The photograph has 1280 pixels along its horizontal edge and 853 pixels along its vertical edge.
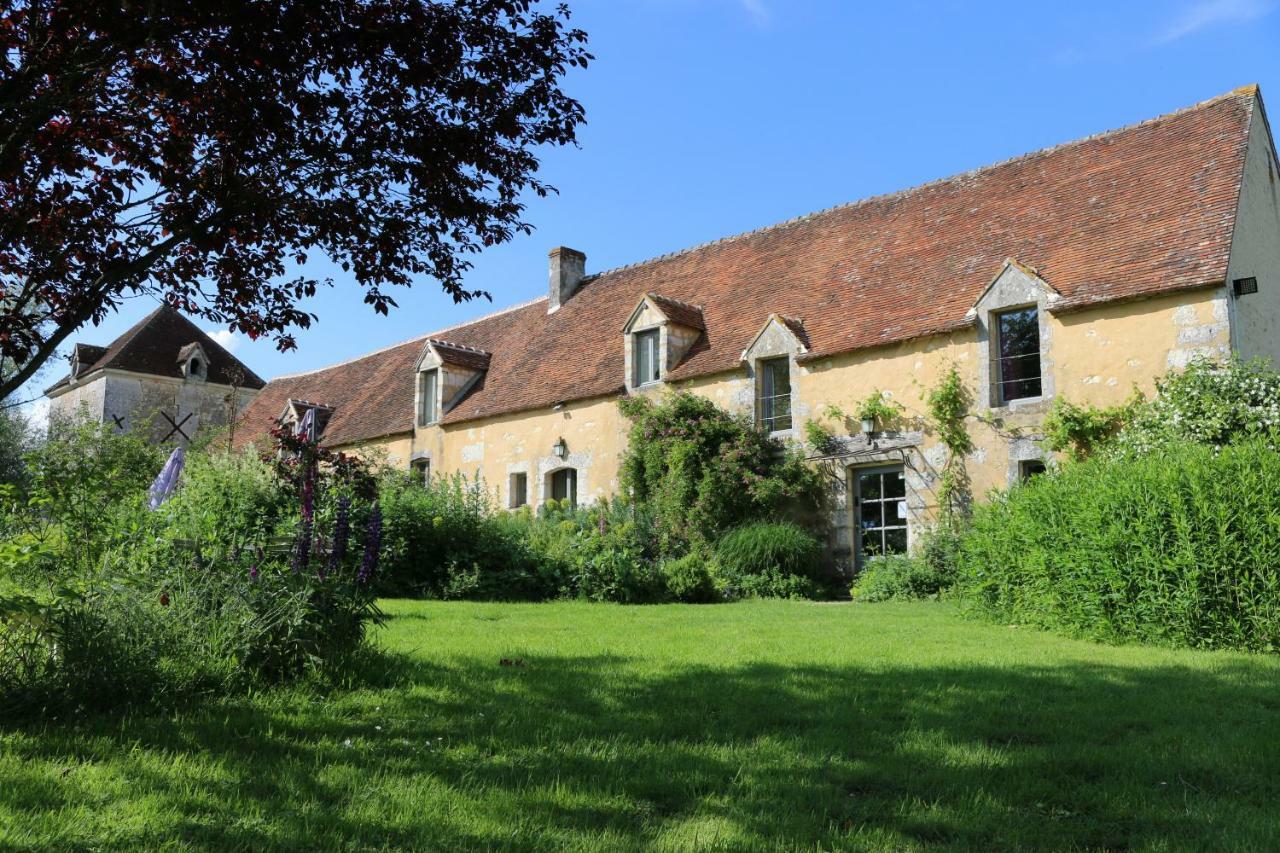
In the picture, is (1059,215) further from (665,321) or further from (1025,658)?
(1025,658)

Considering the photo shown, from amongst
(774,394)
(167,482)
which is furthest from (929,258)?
(167,482)

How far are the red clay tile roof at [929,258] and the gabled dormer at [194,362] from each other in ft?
47.4

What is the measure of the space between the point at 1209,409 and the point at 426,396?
15008 millimetres

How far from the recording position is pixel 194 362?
32062 millimetres

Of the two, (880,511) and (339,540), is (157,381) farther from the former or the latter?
(339,540)

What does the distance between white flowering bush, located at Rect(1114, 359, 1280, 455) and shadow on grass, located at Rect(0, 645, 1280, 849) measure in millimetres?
5619

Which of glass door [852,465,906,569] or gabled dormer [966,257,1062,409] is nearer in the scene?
gabled dormer [966,257,1062,409]

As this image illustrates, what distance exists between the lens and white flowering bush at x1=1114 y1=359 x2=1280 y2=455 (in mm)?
9922

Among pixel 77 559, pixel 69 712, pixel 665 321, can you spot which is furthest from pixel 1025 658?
pixel 665 321

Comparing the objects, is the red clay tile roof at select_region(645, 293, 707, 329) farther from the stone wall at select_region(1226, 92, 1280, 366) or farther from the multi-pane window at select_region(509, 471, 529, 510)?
the stone wall at select_region(1226, 92, 1280, 366)

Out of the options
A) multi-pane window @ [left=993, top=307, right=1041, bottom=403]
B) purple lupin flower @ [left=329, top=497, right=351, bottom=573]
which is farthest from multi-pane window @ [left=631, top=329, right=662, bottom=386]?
purple lupin flower @ [left=329, top=497, right=351, bottom=573]

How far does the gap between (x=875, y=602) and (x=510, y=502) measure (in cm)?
847

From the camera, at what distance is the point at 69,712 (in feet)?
13.4

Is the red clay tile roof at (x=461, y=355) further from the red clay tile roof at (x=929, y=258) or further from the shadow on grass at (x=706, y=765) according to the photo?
the shadow on grass at (x=706, y=765)
